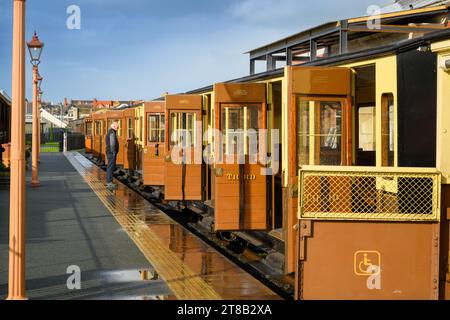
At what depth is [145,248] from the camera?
895cm

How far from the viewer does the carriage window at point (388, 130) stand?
6754mm

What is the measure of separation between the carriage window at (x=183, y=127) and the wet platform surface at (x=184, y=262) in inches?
60.7

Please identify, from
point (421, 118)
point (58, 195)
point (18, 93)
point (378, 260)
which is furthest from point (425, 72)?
point (58, 195)

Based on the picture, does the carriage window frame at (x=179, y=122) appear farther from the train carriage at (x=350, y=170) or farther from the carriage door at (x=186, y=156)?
the train carriage at (x=350, y=170)

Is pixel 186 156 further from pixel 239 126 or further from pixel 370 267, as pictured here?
pixel 370 267

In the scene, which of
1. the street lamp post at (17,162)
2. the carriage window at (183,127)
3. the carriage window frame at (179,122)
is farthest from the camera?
the carriage window at (183,127)

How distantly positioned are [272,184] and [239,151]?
0.70 m

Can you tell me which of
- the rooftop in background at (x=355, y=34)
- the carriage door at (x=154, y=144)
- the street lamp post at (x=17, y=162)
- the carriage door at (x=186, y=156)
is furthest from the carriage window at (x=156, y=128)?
the street lamp post at (x=17, y=162)

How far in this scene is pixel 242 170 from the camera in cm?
927

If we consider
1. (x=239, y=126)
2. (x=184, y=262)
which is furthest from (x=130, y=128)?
(x=184, y=262)

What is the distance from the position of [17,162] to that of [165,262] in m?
2.89

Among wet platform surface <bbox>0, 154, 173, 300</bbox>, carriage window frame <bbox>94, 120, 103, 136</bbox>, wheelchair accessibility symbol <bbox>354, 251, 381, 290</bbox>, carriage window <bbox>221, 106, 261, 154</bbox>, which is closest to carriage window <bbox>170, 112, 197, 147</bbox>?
wet platform surface <bbox>0, 154, 173, 300</bbox>

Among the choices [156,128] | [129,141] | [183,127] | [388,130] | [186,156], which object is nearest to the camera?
[388,130]

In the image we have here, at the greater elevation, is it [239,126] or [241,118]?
[241,118]
